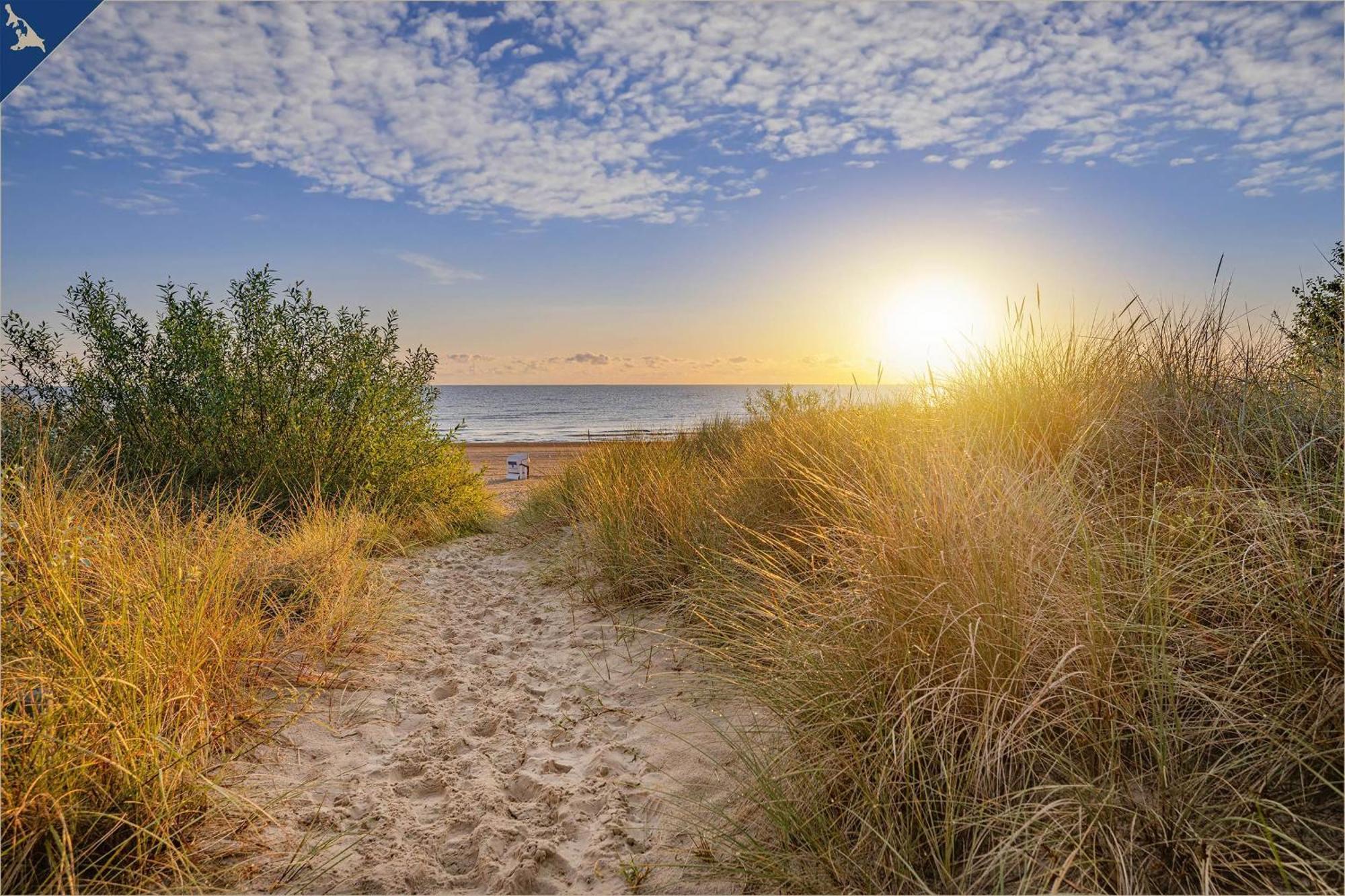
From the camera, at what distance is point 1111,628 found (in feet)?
7.17

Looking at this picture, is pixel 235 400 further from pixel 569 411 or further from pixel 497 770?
pixel 569 411

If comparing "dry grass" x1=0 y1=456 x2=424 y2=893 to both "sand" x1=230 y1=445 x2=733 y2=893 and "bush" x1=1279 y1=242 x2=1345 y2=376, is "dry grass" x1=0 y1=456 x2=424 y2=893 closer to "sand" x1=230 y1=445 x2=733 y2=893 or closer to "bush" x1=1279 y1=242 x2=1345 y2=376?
"sand" x1=230 y1=445 x2=733 y2=893

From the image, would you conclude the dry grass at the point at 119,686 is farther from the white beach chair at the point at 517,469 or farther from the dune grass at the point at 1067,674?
the white beach chair at the point at 517,469

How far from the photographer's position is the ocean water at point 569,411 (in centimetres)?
3975

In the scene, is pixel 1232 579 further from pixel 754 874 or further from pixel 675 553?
pixel 675 553

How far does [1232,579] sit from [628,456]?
20.4 ft

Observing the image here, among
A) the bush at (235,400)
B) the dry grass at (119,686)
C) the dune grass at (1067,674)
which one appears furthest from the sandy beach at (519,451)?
the dune grass at (1067,674)

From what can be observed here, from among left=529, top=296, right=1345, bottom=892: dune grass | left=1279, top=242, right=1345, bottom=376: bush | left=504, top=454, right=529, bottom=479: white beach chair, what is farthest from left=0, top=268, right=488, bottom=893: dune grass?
left=504, top=454, right=529, bottom=479: white beach chair

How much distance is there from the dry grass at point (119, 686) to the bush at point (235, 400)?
282 cm

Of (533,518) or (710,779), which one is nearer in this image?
(710,779)

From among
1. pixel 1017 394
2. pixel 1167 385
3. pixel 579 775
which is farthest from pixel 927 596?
pixel 1167 385

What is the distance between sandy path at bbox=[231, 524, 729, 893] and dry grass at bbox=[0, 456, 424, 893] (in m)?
0.31

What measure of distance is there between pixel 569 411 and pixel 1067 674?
213 ft

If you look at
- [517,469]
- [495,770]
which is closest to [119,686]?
[495,770]
